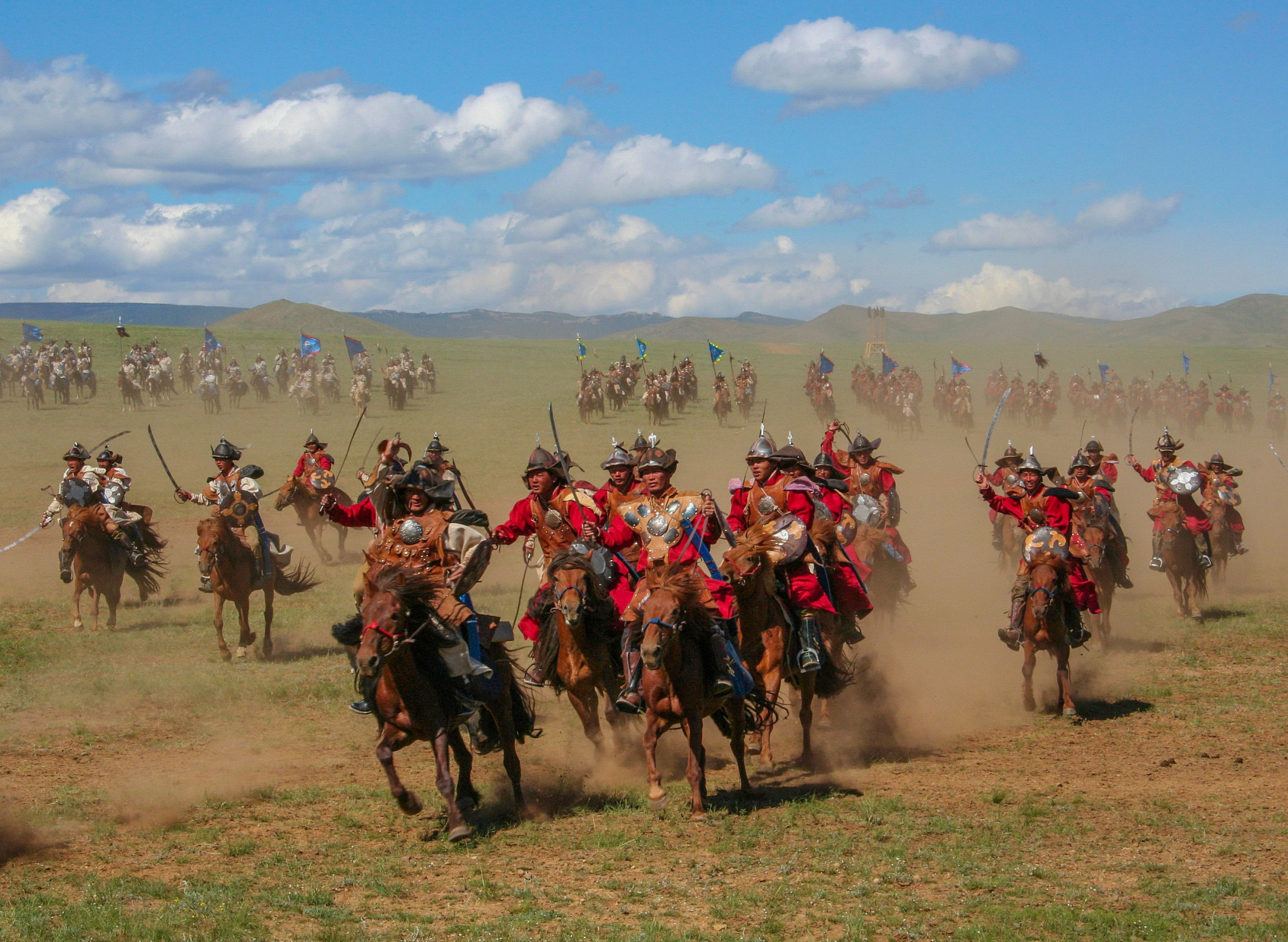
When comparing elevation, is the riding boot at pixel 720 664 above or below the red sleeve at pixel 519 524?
below

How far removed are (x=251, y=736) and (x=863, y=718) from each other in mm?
5721

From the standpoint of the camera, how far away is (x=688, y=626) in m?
8.54

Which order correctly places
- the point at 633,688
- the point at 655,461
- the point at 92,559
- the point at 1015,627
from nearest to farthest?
the point at 633,688, the point at 655,461, the point at 1015,627, the point at 92,559

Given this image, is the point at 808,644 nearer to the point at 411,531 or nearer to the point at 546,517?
the point at 546,517

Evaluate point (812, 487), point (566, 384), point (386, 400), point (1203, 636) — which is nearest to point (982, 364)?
point (566, 384)

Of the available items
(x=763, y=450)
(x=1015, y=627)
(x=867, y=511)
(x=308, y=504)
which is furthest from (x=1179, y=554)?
(x=308, y=504)

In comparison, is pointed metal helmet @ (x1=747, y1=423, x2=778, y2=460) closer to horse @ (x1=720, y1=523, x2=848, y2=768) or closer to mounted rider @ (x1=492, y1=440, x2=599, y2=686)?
horse @ (x1=720, y1=523, x2=848, y2=768)

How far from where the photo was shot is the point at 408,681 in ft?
26.4

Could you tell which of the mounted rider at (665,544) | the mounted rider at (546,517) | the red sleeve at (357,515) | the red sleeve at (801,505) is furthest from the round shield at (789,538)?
the red sleeve at (357,515)

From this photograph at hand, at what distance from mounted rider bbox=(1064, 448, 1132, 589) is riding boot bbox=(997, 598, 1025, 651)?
123 inches

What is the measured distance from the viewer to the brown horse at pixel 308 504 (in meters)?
21.8

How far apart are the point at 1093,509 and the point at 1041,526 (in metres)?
3.69

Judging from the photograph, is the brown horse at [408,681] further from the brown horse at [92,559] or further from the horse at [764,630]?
the brown horse at [92,559]

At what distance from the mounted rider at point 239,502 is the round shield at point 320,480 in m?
6.35
